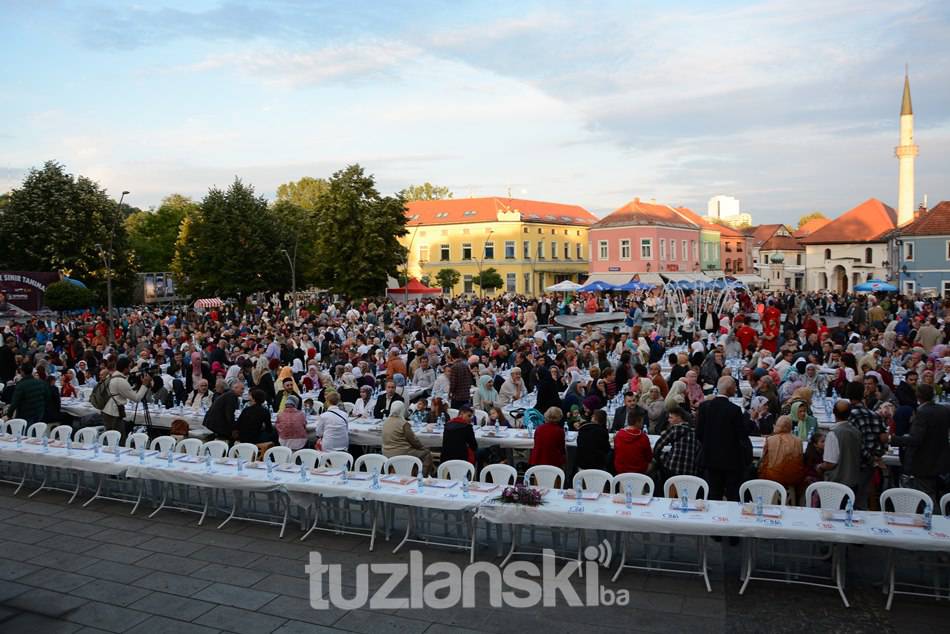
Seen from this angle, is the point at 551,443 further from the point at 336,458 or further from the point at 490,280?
the point at 490,280

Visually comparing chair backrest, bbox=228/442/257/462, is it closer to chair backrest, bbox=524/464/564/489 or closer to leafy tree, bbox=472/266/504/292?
chair backrest, bbox=524/464/564/489

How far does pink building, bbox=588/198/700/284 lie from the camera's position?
56500 mm

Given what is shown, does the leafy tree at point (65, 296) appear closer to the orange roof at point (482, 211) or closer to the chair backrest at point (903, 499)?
the chair backrest at point (903, 499)

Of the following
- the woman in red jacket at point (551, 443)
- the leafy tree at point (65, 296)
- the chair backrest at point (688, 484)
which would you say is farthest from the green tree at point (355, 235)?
the chair backrest at point (688, 484)

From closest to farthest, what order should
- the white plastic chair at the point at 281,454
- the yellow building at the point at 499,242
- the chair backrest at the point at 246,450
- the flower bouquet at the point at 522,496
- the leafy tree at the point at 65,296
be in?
the flower bouquet at the point at 522,496 < the white plastic chair at the point at 281,454 < the chair backrest at the point at 246,450 < the leafy tree at the point at 65,296 < the yellow building at the point at 499,242

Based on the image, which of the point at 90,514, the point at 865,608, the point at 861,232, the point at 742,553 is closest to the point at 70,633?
the point at 90,514

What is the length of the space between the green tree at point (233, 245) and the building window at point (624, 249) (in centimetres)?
2652

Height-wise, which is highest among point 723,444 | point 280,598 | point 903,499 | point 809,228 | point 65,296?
point 809,228

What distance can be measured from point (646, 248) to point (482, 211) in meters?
16.0

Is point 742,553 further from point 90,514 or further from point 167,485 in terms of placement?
point 90,514

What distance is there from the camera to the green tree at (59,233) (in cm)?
3909

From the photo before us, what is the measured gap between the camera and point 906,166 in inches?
2232

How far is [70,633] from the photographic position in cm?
574

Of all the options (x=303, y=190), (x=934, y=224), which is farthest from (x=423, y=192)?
(x=934, y=224)
